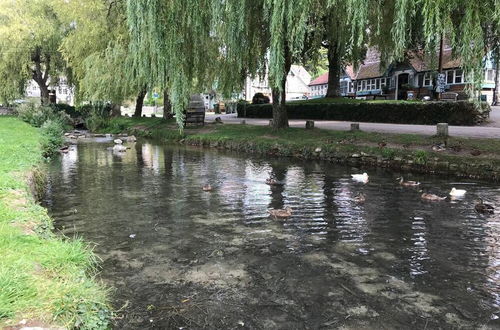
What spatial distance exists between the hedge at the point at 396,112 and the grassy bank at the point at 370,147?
5205 millimetres

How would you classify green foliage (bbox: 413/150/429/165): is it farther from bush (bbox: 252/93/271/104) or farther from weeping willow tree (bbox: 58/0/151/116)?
bush (bbox: 252/93/271/104)

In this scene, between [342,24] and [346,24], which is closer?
[346,24]

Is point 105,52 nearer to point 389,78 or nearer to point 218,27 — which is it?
point 218,27

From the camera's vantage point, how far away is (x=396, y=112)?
2328cm

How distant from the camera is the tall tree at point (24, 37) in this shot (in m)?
30.9

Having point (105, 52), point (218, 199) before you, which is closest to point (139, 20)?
point (218, 199)

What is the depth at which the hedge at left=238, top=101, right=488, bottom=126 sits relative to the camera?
1998cm

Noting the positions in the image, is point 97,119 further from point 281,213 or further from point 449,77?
point 449,77

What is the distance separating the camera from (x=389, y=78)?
46188mm

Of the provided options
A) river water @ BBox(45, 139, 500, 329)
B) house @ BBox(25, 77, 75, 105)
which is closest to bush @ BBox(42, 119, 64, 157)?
river water @ BBox(45, 139, 500, 329)

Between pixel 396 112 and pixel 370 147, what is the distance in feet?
31.8

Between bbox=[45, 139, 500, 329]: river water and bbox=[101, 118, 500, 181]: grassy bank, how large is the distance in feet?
3.54

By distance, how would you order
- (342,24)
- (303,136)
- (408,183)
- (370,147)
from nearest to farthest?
(408,183) → (342,24) → (370,147) → (303,136)

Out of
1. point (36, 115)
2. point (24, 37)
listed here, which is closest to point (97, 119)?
point (36, 115)
